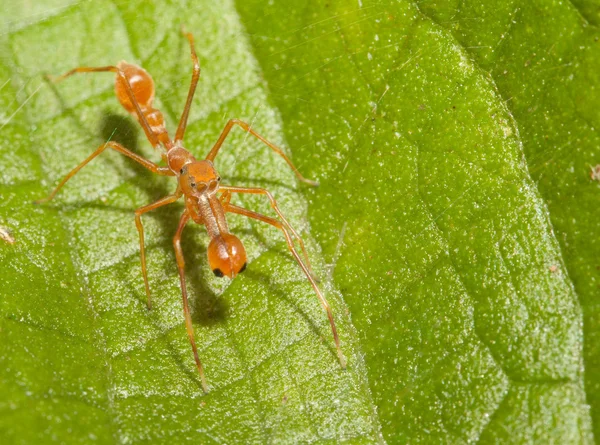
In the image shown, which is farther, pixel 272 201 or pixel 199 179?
pixel 199 179

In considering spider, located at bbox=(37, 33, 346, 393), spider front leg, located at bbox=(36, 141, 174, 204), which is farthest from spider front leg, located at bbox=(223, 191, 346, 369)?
spider front leg, located at bbox=(36, 141, 174, 204)

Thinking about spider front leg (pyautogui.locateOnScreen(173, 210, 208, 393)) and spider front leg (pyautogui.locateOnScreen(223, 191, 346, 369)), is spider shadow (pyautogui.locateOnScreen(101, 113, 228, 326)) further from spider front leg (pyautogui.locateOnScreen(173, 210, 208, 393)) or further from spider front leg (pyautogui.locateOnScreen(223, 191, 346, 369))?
spider front leg (pyautogui.locateOnScreen(223, 191, 346, 369))

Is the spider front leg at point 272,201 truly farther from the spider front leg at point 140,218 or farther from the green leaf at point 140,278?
the spider front leg at point 140,218

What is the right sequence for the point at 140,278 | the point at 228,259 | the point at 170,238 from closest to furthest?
the point at 228,259 → the point at 140,278 → the point at 170,238

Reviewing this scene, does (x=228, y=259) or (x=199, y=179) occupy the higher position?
(x=199, y=179)

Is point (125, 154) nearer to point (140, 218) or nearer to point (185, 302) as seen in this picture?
point (140, 218)

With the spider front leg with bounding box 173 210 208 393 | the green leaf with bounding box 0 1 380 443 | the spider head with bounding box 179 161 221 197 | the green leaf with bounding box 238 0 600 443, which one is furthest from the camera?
the spider head with bounding box 179 161 221 197

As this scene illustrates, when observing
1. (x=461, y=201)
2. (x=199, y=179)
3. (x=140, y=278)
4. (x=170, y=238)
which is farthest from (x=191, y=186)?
(x=461, y=201)

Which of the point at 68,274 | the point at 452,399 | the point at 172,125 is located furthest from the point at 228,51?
the point at 452,399
